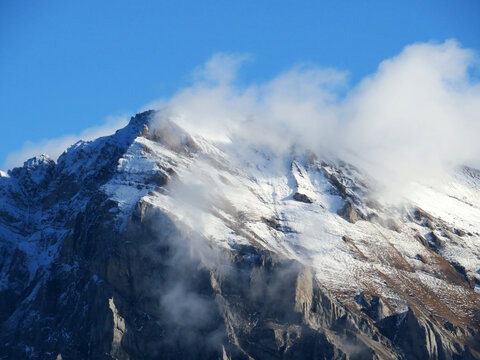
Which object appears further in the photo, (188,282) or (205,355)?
(188,282)

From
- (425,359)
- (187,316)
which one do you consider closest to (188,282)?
(187,316)

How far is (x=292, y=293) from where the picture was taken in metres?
197

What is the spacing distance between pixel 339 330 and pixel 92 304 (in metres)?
63.5

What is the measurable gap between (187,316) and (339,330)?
3887cm

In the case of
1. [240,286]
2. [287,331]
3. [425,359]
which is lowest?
[425,359]

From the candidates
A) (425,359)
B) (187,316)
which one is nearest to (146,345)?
(187,316)

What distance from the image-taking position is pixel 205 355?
7249 inches

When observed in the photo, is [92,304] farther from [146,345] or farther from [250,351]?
[250,351]

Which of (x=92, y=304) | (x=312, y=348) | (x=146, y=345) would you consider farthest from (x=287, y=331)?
(x=92, y=304)

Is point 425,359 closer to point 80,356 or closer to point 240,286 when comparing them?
point 240,286

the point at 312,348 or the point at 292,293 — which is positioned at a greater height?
the point at 292,293

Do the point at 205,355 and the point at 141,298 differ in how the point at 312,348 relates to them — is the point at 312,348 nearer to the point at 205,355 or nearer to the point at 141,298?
the point at 205,355

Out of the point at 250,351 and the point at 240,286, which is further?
the point at 240,286

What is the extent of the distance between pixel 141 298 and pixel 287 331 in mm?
38281
